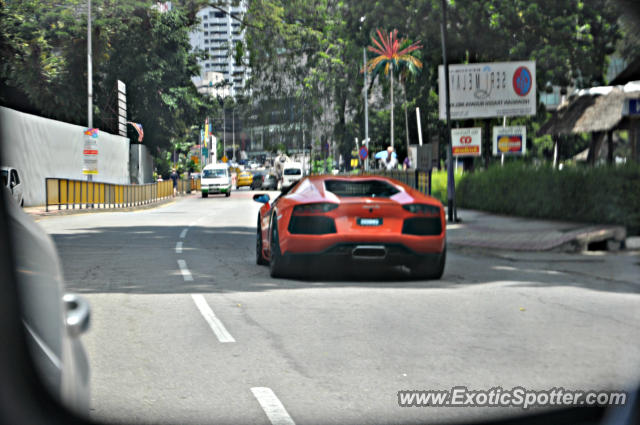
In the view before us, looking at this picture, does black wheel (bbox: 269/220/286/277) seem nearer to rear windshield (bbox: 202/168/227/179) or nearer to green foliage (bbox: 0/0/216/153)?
green foliage (bbox: 0/0/216/153)

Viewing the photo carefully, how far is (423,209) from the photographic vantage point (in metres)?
10.5

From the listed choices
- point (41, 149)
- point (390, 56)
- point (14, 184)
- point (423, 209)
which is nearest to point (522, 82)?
point (423, 209)

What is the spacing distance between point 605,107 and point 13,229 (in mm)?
30123

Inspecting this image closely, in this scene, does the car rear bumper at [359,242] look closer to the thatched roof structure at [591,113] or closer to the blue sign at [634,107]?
the blue sign at [634,107]

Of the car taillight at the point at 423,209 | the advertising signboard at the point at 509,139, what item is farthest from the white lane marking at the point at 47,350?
the advertising signboard at the point at 509,139

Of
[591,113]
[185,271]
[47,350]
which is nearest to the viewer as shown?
[47,350]

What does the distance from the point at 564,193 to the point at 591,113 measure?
1013 cm

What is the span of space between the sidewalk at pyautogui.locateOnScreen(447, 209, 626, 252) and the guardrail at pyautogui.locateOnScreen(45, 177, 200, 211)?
384 inches

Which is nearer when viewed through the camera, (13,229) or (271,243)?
(13,229)

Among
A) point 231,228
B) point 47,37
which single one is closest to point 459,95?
point 231,228

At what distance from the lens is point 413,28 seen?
1506 inches

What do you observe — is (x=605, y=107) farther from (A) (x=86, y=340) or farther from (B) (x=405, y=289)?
(A) (x=86, y=340)

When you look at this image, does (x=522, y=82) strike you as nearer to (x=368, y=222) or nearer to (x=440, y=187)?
(x=440, y=187)

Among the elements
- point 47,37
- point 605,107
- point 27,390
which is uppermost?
point 605,107
